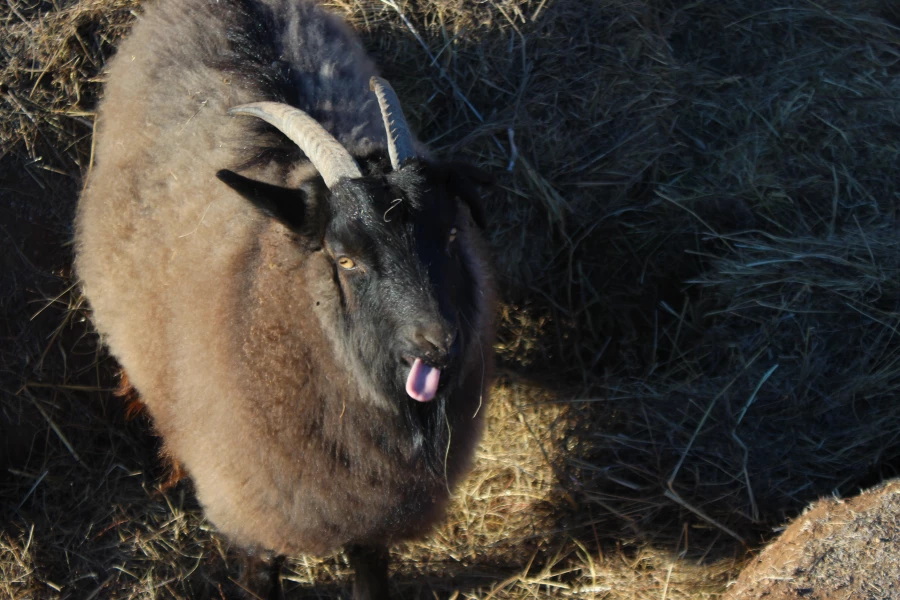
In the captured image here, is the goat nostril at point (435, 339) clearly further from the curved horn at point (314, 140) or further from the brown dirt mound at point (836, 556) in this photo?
→ the brown dirt mound at point (836, 556)

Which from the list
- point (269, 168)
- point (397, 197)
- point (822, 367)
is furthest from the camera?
point (822, 367)

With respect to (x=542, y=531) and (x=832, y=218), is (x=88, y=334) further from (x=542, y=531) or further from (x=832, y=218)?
(x=832, y=218)

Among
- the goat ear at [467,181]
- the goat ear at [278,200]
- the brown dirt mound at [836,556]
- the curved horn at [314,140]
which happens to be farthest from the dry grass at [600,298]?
the goat ear at [278,200]

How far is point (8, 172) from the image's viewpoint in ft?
16.5

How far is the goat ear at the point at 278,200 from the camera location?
299cm

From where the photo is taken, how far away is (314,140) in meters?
3.12

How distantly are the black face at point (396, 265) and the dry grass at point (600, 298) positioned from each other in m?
1.79

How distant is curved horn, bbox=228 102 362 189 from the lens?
9.85 ft

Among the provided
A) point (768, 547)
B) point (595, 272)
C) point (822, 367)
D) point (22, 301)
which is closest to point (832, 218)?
point (822, 367)

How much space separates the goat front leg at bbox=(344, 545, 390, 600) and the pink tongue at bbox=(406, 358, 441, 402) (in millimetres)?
1273

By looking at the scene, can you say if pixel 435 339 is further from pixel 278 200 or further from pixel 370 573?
pixel 370 573

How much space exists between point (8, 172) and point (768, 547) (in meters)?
4.98

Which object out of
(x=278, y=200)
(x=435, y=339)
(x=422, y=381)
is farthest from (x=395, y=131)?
(x=422, y=381)

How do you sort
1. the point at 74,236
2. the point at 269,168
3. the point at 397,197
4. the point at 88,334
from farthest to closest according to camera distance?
the point at 88,334, the point at 74,236, the point at 269,168, the point at 397,197
